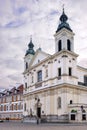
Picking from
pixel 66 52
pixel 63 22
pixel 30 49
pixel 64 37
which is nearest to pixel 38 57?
pixel 30 49

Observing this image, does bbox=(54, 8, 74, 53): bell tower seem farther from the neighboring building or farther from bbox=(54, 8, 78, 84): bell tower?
the neighboring building

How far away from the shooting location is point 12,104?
272 feet

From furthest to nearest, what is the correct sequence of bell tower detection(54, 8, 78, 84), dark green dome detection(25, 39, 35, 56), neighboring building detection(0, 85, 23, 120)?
1. neighboring building detection(0, 85, 23, 120)
2. dark green dome detection(25, 39, 35, 56)
3. bell tower detection(54, 8, 78, 84)

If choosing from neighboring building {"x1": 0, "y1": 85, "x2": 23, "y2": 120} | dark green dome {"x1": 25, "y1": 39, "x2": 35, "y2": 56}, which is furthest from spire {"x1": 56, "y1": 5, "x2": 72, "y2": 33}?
neighboring building {"x1": 0, "y1": 85, "x2": 23, "y2": 120}

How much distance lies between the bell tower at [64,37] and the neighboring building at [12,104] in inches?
1259

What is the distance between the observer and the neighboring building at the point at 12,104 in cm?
7819

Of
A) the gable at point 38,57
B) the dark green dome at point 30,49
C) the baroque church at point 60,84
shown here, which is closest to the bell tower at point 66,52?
the baroque church at point 60,84

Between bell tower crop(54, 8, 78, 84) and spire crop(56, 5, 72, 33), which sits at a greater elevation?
spire crop(56, 5, 72, 33)

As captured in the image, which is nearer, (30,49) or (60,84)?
(60,84)

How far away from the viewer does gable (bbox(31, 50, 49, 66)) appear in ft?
195

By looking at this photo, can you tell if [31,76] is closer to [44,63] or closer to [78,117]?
[44,63]

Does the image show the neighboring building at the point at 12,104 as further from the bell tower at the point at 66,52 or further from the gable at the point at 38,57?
the bell tower at the point at 66,52

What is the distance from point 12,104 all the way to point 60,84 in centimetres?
3801

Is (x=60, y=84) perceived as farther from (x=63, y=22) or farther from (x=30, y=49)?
(x=30, y=49)
